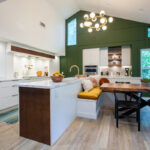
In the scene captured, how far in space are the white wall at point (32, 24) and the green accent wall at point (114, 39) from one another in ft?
3.00

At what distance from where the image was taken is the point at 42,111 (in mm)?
1740

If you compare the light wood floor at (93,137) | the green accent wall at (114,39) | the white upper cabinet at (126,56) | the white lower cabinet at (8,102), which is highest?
the green accent wall at (114,39)

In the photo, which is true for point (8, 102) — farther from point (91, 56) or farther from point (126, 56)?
point (126, 56)

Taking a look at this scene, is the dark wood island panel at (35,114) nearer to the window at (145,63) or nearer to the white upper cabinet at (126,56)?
the white upper cabinet at (126,56)

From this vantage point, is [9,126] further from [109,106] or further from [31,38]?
[31,38]

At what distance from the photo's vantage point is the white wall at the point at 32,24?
3.39 m

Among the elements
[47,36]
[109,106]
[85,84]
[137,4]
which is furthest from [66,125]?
[137,4]

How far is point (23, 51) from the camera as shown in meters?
4.15

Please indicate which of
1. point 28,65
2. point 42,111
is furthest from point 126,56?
point 42,111

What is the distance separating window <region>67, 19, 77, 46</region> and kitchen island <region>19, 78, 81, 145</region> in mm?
5401

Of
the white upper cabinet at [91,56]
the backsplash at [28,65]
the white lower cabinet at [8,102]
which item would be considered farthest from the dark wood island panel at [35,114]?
the white upper cabinet at [91,56]

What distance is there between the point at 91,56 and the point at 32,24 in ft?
11.5

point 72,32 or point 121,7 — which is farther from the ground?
point 121,7

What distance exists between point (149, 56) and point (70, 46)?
446 centimetres
